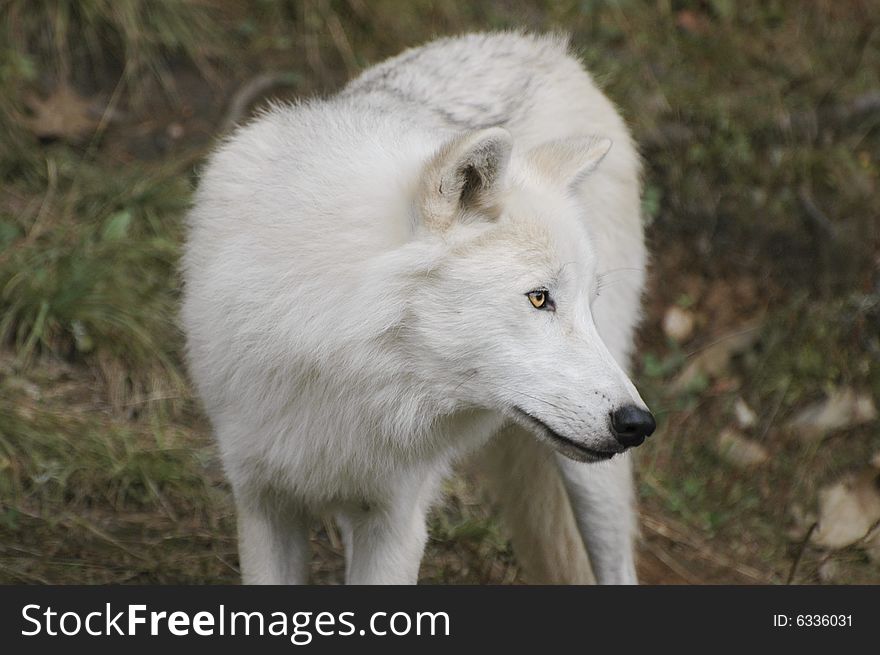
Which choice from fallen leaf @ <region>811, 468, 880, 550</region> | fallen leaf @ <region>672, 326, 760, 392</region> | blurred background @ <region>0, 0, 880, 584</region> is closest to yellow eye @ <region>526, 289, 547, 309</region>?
blurred background @ <region>0, 0, 880, 584</region>

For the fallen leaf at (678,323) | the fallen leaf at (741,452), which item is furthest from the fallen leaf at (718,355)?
the fallen leaf at (741,452)

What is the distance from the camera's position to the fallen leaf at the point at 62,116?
6238mm

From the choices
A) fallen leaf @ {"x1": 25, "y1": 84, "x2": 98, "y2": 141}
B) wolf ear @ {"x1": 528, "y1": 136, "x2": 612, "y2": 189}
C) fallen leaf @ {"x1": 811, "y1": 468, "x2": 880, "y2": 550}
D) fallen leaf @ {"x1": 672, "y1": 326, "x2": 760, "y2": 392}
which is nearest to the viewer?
wolf ear @ {"x1": 528, "y1": 136, "x2": 612, "y2": 189}

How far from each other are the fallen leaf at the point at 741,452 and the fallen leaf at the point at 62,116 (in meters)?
4.02

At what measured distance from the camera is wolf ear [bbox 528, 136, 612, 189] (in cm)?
338

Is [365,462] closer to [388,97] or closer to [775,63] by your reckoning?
[388,97]

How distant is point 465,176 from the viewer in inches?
115

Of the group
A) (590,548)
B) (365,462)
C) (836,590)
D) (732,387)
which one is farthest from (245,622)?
(732,387)

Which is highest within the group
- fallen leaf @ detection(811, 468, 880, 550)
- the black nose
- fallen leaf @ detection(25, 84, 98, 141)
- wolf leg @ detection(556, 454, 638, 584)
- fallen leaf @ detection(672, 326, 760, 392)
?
fallen leaf @ detection(25, 84, 98, 141)

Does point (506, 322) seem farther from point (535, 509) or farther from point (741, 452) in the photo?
point (741, 452)

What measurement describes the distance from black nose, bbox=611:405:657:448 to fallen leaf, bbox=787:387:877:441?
11.5ft

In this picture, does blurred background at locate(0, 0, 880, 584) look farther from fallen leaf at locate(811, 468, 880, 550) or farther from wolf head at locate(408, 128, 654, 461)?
wolf head at locate(408, 128, 654, 461)

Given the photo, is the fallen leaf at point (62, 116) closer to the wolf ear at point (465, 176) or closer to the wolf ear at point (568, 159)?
the wolf ear at point (568, 159)

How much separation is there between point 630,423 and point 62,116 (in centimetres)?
455
